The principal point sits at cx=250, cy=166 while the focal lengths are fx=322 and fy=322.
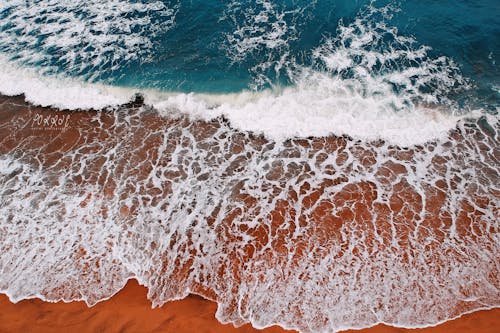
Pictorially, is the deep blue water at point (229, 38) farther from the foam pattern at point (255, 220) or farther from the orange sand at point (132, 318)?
the orange sand at point (132, 318)

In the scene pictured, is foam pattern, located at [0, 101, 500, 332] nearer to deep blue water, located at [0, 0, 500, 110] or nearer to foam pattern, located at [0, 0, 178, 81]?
deep blue water, located at [0, 0, 500, 110]

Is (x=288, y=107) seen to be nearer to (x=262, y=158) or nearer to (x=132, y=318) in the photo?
(x=262, y=158)

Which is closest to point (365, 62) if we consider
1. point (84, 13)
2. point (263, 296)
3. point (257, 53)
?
point (257, 53)

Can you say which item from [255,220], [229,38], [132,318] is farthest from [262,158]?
[229,38]

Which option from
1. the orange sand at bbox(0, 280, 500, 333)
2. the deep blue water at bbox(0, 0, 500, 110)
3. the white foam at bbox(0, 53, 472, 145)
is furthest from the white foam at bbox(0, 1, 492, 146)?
the orange sand at bbox(0, 280, 500, 333)

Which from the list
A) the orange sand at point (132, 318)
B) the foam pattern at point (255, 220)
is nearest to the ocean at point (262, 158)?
the foam pattern at point (255, 220)

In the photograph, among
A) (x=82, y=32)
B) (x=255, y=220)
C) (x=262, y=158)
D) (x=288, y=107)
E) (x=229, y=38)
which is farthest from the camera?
(x=82, y=32)
